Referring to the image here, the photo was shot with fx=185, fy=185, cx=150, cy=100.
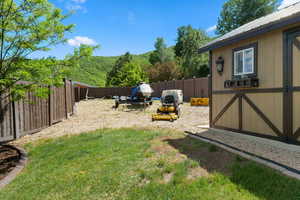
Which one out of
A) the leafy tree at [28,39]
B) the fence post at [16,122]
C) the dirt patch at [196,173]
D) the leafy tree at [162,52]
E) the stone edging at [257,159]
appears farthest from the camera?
the leafy tree at [162,52]

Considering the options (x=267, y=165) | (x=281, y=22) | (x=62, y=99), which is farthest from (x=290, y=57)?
(x=62, y=99)

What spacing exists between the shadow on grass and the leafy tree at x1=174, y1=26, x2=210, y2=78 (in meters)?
26.2

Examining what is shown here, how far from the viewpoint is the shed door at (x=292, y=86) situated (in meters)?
4.27

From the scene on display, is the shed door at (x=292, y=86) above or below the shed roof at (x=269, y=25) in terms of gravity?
below

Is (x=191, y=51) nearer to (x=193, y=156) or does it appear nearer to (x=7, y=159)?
(x=193, y=156)

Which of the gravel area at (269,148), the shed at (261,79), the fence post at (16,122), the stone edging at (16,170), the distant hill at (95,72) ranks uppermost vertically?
the distant hill at (95,72)

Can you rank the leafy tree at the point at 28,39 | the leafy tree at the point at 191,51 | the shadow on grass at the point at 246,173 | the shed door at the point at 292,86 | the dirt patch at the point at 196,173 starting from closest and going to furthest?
the shadow on grass at the point at 246,173, the dirt patch at the point at 196,173, the leafy tree at the point at 28,39, the shed door at the point at 292,86, the leafy tree at the point at 191,51

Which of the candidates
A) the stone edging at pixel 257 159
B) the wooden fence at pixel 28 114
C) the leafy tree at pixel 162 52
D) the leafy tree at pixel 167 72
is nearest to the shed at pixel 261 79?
the stone edging at pixel 257 159

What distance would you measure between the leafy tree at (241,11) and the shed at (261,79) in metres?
29.0

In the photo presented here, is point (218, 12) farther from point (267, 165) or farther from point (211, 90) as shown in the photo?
point (267, 165)

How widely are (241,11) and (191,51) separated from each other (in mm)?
10091

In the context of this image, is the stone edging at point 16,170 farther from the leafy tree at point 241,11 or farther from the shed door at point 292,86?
the leafy tree at point 241,11

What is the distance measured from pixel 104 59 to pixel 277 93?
72735 millimetres

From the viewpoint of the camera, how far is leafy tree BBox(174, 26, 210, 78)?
98.7 feet
